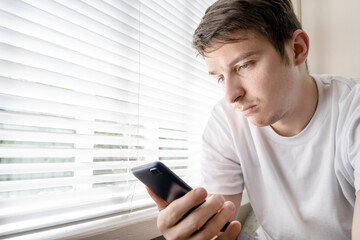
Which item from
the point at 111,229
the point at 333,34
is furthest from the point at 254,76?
the point at 333,34

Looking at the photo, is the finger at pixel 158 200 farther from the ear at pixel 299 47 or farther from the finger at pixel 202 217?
the ear at pixel 299 47

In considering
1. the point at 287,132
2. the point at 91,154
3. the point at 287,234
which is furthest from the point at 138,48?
the point at 287,234

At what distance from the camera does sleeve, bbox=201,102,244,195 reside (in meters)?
1.01

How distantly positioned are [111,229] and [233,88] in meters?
0.59

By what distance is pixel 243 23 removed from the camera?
831mm

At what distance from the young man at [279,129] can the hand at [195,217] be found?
99mm

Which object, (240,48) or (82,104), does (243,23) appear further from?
(82,104)

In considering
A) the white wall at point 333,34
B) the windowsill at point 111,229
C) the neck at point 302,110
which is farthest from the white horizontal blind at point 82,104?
the white wall at point 333,34

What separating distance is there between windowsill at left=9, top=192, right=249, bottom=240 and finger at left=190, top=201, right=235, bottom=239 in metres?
0.33

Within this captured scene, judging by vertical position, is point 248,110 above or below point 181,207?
above

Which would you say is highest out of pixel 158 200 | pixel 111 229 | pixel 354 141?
pixel 354 141

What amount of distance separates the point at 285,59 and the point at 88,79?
2.20ft

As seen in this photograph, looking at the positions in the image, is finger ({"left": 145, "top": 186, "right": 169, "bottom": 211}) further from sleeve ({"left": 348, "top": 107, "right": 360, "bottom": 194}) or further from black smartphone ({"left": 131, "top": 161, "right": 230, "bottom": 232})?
sleeve ({"left": 348, "top": 107, "right": 360, "bottom": 194})

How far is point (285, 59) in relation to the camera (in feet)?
2.91
